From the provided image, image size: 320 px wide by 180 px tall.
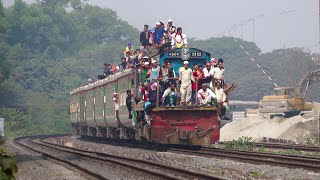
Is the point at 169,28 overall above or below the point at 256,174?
above

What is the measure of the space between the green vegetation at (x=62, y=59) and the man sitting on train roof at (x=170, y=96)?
109 feet

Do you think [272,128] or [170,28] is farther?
[272,128]

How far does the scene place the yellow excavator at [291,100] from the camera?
44056mm

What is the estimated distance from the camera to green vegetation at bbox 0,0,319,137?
66500 mm

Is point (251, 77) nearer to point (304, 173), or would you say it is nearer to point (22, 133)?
point (22, 133)

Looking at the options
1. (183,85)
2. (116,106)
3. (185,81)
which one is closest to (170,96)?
(183,85)

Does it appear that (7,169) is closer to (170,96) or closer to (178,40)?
(170,96)

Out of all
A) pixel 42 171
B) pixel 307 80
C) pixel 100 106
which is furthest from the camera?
pixel 307 80

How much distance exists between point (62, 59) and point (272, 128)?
2426 inches

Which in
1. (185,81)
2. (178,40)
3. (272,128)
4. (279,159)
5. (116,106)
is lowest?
(279,159)

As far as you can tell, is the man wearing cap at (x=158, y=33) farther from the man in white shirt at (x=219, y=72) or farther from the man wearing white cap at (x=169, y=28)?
the man in white shirt at (x=219, y=72)

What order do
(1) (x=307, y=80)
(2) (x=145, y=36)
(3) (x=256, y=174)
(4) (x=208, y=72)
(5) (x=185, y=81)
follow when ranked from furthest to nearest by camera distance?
1. (1) (x=307, y=80)
2. (2) (x=145, y=36)
3. (4) (x=208, y=72)
4. (5) (x=185, y=81)
5. (3) (x=256, y=174)

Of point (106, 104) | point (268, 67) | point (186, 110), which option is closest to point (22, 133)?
point (106, 104)

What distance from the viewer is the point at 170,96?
2222 centimetres
